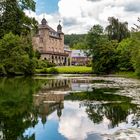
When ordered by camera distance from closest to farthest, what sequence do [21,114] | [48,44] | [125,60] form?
[21,114]
[125,60]
[48,44]

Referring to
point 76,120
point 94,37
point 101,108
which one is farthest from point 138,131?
point 94,37

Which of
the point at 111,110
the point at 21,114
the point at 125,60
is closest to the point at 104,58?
the point at 125,60

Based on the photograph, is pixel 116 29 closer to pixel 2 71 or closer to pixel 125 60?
pixel 125 60

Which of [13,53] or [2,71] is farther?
[13,53]

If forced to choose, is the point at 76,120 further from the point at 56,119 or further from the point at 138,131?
the point at 138,131

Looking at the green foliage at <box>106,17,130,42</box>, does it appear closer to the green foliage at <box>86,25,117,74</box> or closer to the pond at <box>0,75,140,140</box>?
the green foliage at <box>86,25,117,74</box>

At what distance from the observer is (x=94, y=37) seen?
108750mm

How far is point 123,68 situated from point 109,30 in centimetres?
3994

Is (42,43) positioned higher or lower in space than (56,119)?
higher

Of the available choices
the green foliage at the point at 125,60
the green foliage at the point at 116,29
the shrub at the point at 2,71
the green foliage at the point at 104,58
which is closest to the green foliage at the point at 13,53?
the shrub at the point at 2,71

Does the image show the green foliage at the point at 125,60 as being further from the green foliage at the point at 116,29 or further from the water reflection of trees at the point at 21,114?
the water reflection of trees at the point at 21,114

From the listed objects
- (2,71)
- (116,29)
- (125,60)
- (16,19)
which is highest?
(116,29)

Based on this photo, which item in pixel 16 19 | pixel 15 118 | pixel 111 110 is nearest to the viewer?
pixel 15 118

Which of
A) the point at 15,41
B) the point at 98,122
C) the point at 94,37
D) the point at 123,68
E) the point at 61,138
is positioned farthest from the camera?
the point at 94,37
